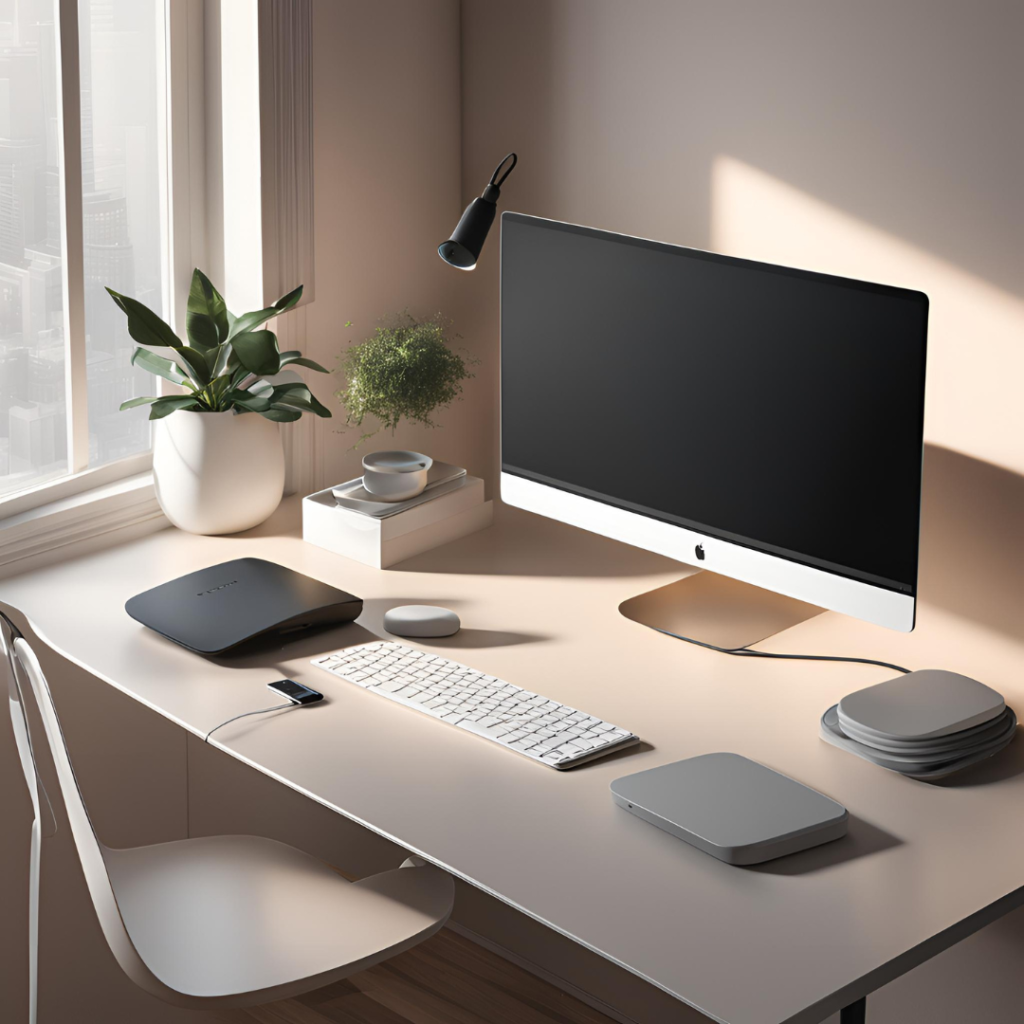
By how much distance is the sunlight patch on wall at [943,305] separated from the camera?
1.77 metres

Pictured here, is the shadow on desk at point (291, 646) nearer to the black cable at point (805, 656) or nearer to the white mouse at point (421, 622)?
the white mouse at point (421, 622)

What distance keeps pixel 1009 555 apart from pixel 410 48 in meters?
1.30

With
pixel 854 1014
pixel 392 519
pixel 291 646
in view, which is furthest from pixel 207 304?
pixel 854 1014

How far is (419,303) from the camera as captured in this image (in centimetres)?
248

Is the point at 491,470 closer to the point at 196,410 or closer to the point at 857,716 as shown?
the point at 196,410

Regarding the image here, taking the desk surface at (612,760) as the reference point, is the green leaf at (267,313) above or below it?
above

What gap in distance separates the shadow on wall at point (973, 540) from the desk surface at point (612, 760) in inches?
1.4

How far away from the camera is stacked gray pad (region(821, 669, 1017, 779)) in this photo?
151 cm

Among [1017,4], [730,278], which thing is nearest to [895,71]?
[1017,4]

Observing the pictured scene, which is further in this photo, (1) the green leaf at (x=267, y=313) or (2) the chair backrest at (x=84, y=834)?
(1) the green leaf at (x=267, y=313)

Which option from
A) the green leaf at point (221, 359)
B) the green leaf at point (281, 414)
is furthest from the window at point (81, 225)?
the green leaf at point (281, 414)

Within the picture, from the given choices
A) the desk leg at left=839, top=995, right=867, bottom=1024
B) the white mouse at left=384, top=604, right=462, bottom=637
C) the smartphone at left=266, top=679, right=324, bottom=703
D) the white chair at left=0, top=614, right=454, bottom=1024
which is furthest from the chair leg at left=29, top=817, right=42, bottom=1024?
the desk leg at left=839, top=995, right=867, bottom=1024

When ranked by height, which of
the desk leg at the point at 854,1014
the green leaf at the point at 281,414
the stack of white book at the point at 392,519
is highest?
the green leaf at the point at 281,414

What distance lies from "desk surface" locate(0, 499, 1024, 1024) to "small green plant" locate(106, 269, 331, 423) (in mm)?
217
